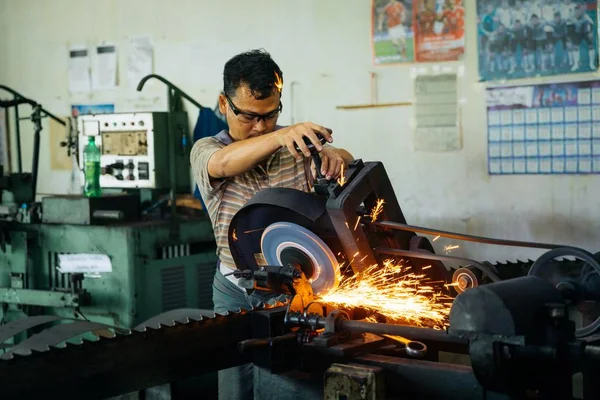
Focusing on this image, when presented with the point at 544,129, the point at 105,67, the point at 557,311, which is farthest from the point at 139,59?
the point at 557,311

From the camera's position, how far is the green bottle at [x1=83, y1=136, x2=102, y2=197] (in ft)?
13.4

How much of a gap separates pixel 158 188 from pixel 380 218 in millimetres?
2228

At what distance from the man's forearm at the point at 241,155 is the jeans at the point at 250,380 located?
32 cm

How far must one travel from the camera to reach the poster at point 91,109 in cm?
457

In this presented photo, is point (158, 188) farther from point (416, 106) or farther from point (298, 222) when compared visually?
point (298, 222)

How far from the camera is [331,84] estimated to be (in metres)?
3.80

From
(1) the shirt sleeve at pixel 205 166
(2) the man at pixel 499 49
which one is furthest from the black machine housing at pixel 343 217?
(2) the man at pixel 499 49

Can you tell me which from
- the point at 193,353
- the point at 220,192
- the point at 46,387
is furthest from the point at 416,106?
the point at 46,387

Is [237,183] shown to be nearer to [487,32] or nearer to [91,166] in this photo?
[487,32]

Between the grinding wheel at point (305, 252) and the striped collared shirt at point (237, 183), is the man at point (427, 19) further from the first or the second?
the grinding wheel at point (305, 252)

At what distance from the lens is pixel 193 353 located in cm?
174

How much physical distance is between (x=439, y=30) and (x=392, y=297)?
1.82 meters

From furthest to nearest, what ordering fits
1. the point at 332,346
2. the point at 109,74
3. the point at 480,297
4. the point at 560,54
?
the point at 109,74 < the point at 560,54 < the point at 332,346 < the point at 480,297

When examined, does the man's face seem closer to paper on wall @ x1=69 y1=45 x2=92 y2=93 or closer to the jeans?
the jeans
